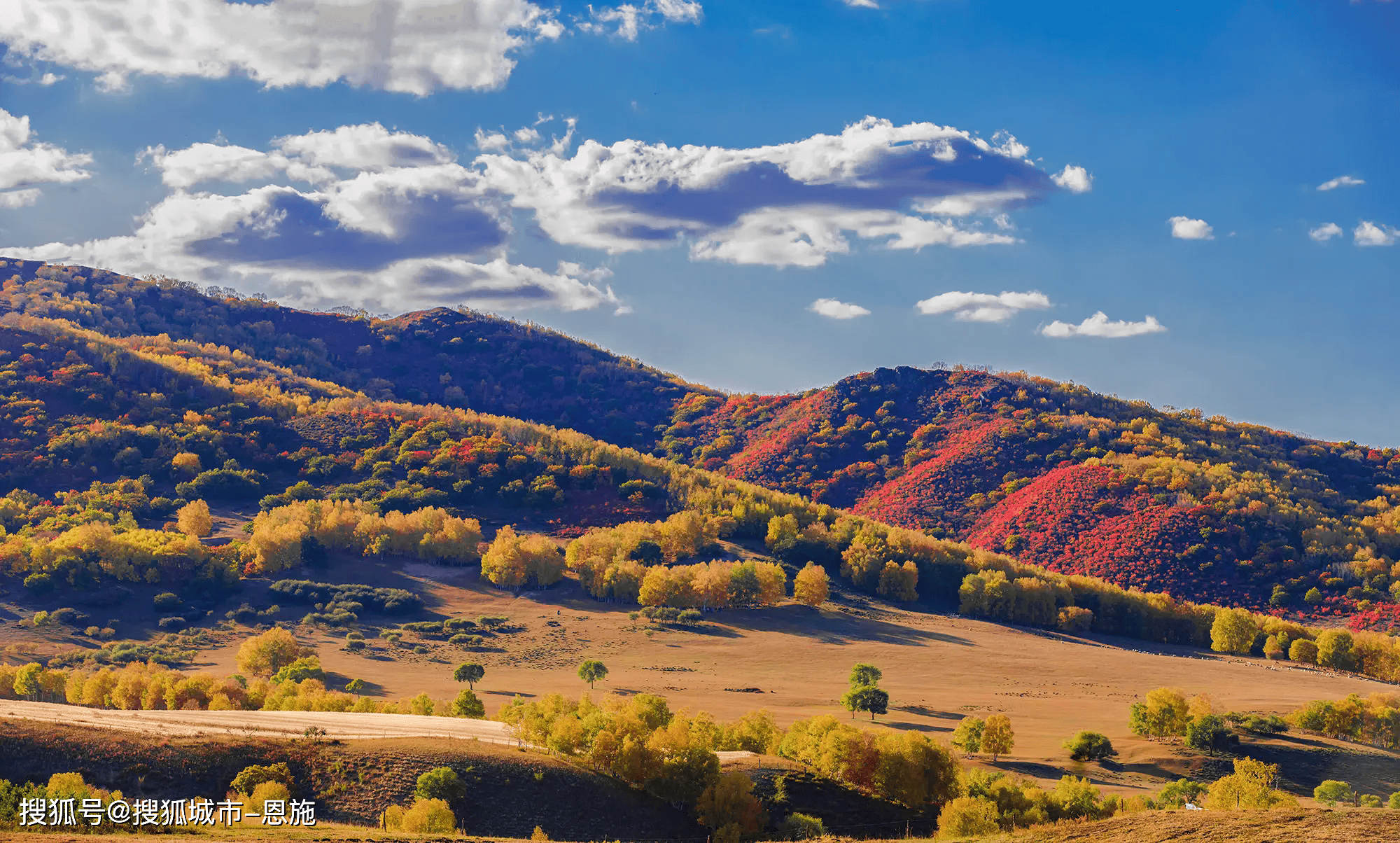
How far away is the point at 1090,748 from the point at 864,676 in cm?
2203

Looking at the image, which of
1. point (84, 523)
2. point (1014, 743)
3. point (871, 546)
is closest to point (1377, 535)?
point (871, 546)

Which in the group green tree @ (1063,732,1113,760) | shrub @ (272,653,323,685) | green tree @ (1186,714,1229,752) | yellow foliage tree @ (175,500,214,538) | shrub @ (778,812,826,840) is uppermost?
yellow foliage tree @ (175,500,214,538)

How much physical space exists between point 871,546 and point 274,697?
93026mm

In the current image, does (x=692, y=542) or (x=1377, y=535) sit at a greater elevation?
(x=1377, y=535)

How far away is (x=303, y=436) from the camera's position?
194 meters

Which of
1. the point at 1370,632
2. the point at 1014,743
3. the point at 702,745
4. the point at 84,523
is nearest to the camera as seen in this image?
the point at 702,745

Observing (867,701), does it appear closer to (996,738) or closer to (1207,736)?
(996,738)

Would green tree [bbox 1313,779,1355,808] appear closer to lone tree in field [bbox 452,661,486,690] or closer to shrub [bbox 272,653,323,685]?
lone tree in field [bbox 452,661,486,690]

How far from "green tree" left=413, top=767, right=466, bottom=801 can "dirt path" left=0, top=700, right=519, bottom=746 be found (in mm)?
5724

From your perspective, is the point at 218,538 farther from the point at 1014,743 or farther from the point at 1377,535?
the point at 1377,535

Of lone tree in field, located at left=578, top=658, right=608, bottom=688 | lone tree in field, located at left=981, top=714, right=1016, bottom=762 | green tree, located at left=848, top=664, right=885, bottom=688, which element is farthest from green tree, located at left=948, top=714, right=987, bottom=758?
lone tree in field, located at left=578, top=658, right=608, bottom=688

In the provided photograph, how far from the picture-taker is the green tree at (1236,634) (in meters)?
132

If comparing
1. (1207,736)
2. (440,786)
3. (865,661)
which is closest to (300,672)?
(440,786)

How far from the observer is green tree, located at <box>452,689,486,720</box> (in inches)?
3046
